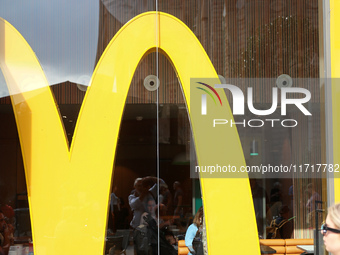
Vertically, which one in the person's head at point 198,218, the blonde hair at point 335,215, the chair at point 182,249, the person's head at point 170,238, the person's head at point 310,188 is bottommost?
the chair at point 182,249

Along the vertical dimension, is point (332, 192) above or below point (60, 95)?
below

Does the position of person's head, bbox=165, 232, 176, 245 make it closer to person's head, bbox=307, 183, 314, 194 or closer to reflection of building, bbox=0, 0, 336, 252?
reflection of building, bbox=0, 0, 336, 252

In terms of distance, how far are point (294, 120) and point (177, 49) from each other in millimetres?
1501

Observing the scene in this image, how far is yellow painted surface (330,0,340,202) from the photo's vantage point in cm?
551

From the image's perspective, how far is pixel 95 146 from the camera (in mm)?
5594

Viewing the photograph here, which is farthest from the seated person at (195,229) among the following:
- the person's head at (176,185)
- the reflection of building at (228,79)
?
the person's head at (176,185)

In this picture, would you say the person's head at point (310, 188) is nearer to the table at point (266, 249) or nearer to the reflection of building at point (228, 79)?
the reflection of building at point (228, 79)

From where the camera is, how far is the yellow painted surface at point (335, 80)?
551cm

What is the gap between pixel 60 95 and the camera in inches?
221

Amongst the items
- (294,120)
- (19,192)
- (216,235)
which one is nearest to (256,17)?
(294,120)

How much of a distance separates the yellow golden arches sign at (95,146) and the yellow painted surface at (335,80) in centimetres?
100

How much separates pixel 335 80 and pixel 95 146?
2.74m

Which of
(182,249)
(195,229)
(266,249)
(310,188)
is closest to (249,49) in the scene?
(310,188)

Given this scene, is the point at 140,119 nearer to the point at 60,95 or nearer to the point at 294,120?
the point at 60,95
